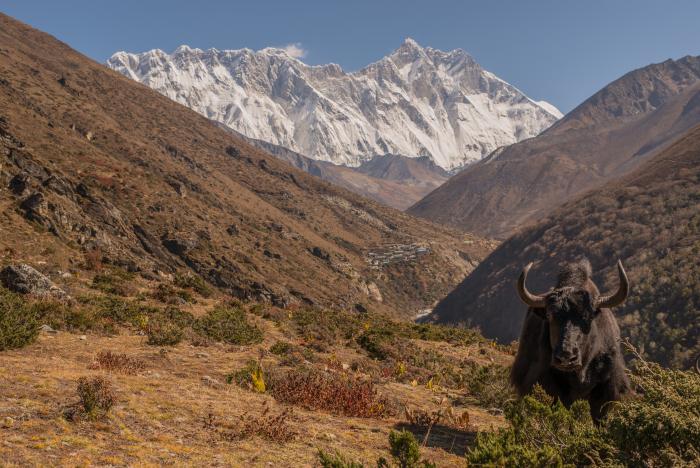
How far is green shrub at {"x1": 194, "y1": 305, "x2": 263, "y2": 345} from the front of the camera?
1239 cm

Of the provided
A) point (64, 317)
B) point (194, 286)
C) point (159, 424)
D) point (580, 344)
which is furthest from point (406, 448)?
point (194, 286)

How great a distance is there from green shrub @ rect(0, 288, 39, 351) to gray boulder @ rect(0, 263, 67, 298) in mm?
2857

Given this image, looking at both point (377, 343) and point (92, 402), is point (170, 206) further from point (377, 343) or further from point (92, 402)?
point (92, 402)

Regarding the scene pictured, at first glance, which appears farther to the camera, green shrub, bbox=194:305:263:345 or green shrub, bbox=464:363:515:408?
green shrub, bbox=194:305:263:345

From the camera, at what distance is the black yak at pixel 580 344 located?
21.9ft

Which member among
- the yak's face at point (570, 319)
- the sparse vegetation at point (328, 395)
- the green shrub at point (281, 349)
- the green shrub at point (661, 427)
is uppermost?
the yak's face at point (570, 319)

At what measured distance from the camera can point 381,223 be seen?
99.5 m

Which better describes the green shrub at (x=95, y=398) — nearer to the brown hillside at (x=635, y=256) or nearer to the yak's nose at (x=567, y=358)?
the yak's nose at (x=567, y=358)

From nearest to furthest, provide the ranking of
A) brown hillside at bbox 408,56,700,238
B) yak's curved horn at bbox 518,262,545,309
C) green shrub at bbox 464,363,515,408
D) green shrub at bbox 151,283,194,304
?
yak's curved horn at bbox 518,262,545,309
green shrub at bbox 464,363,515,408
green shrub at bbox 151,283,194,304
brown hillside at bbox 408,56,700,238

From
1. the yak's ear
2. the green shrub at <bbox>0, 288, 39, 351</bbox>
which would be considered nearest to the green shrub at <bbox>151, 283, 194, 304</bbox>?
the green shrub at <bbox>0, 288, 39, 351</bbox>

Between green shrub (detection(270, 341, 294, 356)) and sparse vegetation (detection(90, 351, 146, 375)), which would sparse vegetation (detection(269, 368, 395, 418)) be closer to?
sparse vegetation (detection(90, 351, 146, 375))

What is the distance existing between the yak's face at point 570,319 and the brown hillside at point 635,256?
29.9 metres

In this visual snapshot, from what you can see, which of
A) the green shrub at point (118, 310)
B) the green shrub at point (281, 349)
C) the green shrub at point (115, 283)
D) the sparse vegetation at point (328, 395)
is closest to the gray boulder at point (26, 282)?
the green shrub at point (118, 310)

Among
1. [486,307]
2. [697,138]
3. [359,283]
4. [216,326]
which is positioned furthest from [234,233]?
[697,138]
